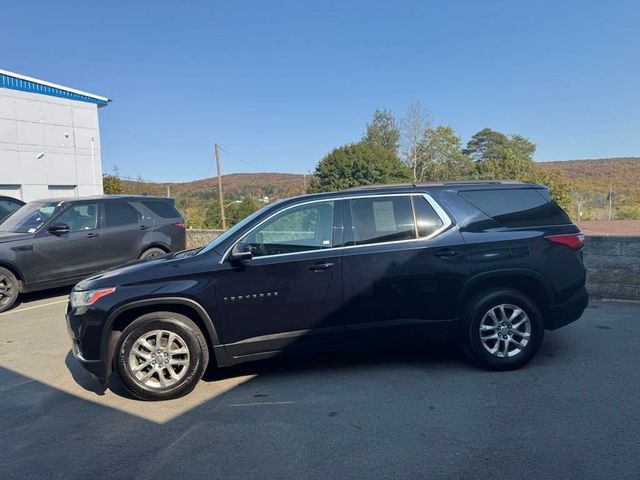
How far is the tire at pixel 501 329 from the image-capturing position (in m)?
4.48

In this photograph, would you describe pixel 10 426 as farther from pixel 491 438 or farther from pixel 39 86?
pixel 39 86

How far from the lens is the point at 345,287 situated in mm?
4352

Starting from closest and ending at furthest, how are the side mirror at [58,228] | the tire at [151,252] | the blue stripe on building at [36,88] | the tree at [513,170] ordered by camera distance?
1. the side mirror at [58,228]
2. the tire at [151,252]
3. the blue stripe on building at [36,88]
4. the tree at [513,170]

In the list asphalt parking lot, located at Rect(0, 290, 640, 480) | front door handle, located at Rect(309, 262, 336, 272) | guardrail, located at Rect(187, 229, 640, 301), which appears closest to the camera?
asphalt parking lot, located at Rect(0, 290, 640, 480)

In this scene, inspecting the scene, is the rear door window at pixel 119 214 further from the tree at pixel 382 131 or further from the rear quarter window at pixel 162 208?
the tree at pixel 382 131

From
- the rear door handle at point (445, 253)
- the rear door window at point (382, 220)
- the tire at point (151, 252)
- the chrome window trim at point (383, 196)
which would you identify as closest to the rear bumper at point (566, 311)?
the rear door handle at point (445, 253)

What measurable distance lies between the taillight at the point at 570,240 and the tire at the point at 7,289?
8.14 metres

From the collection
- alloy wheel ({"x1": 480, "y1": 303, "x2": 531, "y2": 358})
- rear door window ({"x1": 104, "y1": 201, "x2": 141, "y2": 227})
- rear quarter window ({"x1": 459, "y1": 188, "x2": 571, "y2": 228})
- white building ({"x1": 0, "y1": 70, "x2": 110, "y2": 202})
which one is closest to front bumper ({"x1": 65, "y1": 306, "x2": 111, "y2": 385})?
alloy wheel ({"x1": 480, "y1": 303, "x2": 531, "y2": 358})

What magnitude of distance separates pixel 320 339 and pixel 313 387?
0.43 meters

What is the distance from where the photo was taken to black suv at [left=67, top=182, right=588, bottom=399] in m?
4.17

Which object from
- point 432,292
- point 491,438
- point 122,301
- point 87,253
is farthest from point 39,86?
point 491,438

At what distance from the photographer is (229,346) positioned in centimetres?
424

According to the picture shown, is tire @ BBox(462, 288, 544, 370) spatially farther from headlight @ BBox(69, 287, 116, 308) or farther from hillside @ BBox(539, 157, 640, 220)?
hillside @ BBox(539, 157, 640, 220)

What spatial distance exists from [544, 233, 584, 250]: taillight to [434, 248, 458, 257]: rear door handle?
3.26ft
